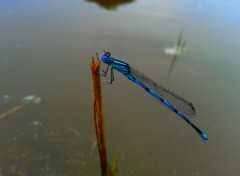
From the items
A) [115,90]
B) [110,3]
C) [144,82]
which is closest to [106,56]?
[144,82]

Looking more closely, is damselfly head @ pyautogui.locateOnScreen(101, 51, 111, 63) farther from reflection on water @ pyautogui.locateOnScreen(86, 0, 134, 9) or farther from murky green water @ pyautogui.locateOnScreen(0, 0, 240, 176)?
reflection on water @ pyautogui.locateOnScreen(86, 0, 134, 9)

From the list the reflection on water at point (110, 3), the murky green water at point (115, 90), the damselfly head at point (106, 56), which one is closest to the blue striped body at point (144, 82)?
the damselfly head at point (106, 56)

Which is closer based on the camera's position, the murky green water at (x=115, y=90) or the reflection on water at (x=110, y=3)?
the murky green water at (x=115, y=90)

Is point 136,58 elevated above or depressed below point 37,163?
above

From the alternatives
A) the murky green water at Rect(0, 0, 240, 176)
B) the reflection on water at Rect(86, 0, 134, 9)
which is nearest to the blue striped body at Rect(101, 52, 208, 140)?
the murky green water at Rect(0, 0, 240, 176)

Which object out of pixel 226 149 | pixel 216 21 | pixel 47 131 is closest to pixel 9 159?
pixel 47 131

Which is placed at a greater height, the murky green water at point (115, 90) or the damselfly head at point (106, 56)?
the damselfly head at point (106, 56)

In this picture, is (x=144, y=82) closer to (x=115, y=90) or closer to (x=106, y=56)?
(x=106, y=56)

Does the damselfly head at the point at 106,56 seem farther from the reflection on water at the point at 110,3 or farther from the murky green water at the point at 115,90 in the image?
the reflection on water at the point at 110,3

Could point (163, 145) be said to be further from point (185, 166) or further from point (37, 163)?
point (37, 163)
